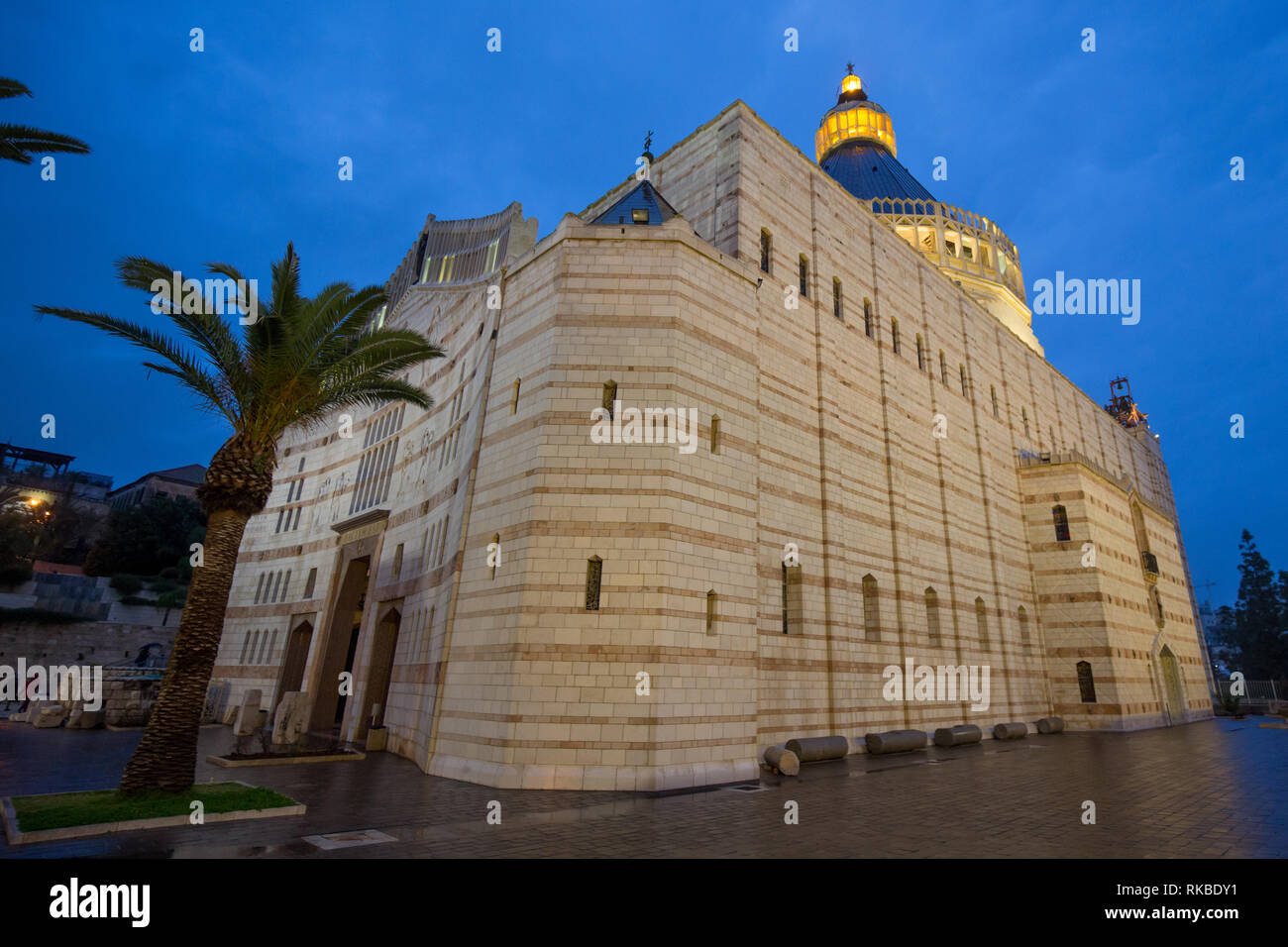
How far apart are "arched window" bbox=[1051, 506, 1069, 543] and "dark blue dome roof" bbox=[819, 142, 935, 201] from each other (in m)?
25.5

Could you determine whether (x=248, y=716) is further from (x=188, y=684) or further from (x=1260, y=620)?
(x=1260, y=620)

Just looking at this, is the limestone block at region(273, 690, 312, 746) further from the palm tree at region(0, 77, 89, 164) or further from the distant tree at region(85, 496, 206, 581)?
the distant tree at region(85, 496, 206, 581)

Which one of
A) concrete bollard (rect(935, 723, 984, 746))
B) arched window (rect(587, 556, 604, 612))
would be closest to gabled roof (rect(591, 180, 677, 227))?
arched window (rect(587, 556, 604, 612))

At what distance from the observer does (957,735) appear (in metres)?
20.1

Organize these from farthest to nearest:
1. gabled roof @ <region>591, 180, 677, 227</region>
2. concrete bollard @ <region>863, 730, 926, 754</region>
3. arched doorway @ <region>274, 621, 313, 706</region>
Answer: arched doorway @ <region>274, 621, 313, 706</region> → concrete bollard @ <region>863, 730, 926, 754</region> → gabled roof @ <region>591, 180, 677, 227</region>

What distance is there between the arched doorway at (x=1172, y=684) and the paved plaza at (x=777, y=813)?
65.1ft

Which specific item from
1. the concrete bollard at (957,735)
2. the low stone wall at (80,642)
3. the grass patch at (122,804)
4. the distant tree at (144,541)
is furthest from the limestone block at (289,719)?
the distant tree at (144,541)

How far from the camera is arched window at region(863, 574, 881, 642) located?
19.8 m

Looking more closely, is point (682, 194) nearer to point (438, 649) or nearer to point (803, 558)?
point (803, 558)

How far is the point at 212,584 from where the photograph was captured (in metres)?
10.1

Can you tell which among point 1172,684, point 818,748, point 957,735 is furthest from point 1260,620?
point 818,748

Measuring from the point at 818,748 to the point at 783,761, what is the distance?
7.24ft
